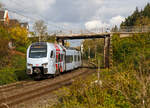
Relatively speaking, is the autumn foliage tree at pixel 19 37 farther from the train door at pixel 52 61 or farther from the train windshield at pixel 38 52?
the train door at pixel 52 61

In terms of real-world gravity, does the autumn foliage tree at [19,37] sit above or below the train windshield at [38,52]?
above

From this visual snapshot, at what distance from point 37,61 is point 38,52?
38.3 inches

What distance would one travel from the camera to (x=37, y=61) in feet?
51.9

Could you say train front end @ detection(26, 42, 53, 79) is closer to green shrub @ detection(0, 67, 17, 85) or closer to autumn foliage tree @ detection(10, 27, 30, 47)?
green shrub @ detection(0, 67, 17, 85)

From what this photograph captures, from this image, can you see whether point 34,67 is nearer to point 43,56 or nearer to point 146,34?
point 43,56

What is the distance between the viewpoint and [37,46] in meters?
16.8

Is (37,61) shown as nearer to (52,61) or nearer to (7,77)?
(52,61)

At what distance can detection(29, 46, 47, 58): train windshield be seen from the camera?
16250mm

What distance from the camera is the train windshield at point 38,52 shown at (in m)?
16.2

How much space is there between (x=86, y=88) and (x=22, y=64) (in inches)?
686

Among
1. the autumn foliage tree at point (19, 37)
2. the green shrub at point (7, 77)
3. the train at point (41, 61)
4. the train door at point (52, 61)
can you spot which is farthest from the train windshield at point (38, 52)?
the autumn foliage tree at point (19, 37)

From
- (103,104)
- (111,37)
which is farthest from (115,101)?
(111,37)

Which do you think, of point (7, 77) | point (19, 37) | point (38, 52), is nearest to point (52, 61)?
point (38, 52)

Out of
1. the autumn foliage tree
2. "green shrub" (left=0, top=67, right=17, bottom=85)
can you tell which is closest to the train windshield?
"green shrub" (left=0, top=67, right=17, bottom=85)
